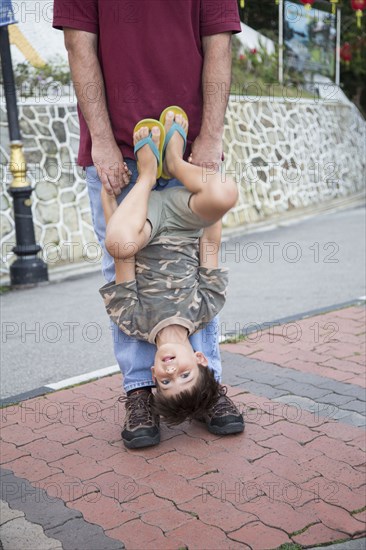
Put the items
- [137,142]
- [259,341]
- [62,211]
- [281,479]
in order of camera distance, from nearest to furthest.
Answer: [281,479], [137,142], [259,341], [62,211]

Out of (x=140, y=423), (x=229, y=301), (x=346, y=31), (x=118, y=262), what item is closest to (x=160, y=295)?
(x=118, y=262)

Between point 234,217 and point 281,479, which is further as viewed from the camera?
point 234,217

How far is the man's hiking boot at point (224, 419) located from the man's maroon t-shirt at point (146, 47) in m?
1.21

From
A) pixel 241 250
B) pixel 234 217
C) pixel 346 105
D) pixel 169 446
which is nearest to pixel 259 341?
pixel 169 446

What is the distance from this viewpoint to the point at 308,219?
38.1 feet

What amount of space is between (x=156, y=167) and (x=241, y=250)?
595 centimetres

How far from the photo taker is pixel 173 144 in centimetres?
307

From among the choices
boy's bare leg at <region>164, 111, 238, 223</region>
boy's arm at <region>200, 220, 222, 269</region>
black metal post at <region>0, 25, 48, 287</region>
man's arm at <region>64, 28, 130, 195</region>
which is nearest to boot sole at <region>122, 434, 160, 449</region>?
boy's arm at <region>200, 220, 222, 269</region>

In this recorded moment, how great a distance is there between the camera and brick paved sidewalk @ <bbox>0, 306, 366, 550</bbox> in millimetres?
2520

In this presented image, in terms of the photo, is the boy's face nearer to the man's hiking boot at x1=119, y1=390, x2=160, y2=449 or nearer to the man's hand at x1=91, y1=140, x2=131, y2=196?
the man's hiking boot at x1=119, y1=390, x2=160, y2=449

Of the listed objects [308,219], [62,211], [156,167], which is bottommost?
[308,219]

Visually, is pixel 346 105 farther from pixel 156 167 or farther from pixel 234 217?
pixel 156 167

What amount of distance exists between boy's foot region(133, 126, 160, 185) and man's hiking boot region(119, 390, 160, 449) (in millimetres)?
1004

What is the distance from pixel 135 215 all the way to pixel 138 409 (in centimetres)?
92
